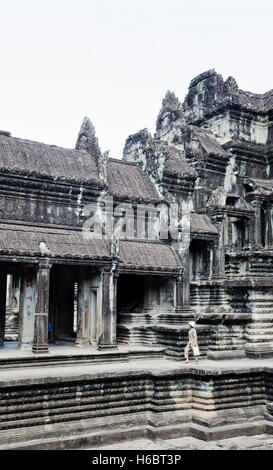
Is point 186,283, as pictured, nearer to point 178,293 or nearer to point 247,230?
point 178,293

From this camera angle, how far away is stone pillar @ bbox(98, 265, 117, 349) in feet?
46.9

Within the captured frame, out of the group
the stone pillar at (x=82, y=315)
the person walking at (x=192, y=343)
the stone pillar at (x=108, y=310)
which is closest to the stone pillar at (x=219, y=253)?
the stone pillar at (x=108, y=310)

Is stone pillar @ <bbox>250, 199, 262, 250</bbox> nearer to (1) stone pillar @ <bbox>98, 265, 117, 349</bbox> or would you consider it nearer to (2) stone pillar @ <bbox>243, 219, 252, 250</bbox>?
(2) stone pillar @ <bbox>243, 219, 252, 250</bbox>

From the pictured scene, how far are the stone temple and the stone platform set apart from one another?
0.09ft

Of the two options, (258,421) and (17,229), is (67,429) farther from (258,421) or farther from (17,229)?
(17,229)

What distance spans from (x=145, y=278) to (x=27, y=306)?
14.7 feet

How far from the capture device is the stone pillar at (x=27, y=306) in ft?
47.8

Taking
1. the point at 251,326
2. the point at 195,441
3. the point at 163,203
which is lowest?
the point at 195,441

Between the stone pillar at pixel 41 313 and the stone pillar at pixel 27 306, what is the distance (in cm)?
109

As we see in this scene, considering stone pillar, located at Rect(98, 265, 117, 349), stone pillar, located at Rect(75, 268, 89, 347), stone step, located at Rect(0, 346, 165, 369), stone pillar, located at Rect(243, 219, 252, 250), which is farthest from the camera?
stone pillar, located at Rect(243, 219, 252, 250)

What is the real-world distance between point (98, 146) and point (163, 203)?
113 inches

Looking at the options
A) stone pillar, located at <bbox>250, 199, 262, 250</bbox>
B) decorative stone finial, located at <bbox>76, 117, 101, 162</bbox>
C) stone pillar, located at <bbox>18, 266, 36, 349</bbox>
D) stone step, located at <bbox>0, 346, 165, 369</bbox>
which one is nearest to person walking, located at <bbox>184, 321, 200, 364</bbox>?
stone step, located at <bbox>0, 346, 165, 369</bbox>

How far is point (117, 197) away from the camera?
1677 cm
